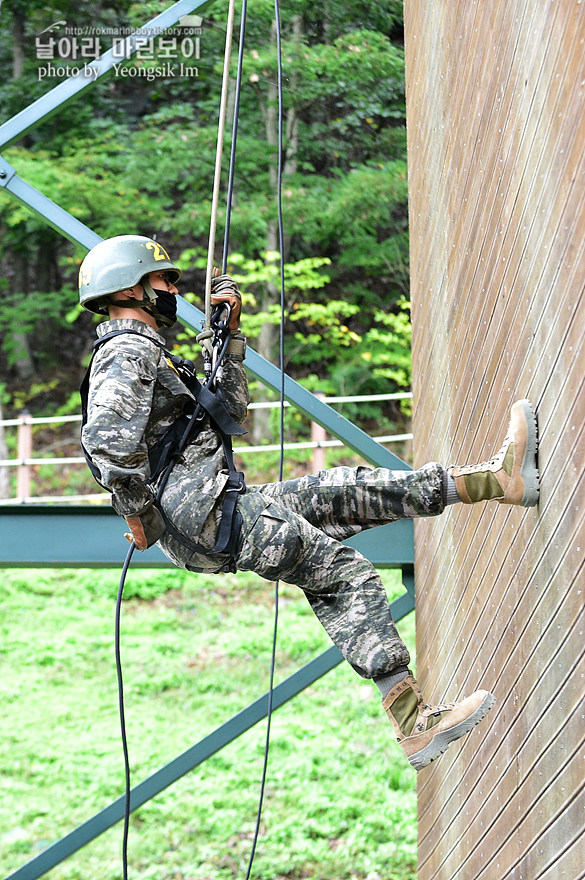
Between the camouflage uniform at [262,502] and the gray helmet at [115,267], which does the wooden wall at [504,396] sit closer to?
the camouflage uniform at [262,502]

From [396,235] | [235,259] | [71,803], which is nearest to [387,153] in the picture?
[396,235]

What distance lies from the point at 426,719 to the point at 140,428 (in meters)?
1.30

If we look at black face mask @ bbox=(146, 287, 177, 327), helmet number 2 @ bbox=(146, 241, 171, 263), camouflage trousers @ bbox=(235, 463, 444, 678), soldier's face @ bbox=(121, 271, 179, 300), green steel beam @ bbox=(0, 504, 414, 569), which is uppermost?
helmet number 2 @ bbox=(146, 241, 171, 263)

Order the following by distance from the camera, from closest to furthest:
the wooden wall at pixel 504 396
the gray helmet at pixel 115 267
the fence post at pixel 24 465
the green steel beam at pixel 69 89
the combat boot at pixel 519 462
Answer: the wooden wall at pixel 504 396 → the combat boot at pixel 519 462 → the gray helmet at pixel 115 267 → the green steel beam at pixel 69 89 → the fence post at pixel 24 465

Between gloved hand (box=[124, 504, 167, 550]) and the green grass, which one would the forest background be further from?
gloved hand (box=[124, 504, 167, 550])

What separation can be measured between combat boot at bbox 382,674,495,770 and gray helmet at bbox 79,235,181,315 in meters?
1.69

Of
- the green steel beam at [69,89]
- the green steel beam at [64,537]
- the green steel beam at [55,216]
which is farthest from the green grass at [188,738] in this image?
the green steel beam at [69,89]

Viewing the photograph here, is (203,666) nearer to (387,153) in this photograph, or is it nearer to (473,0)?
(387,153)

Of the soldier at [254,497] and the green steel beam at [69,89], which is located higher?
the green steel beam at [69,89]

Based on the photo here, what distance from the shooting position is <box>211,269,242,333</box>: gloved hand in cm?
400

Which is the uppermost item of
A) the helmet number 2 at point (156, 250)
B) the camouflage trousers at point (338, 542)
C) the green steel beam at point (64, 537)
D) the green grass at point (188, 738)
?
the helmet number 2 at point (156, 250)

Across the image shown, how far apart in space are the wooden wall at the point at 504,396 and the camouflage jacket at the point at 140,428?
3.33 feet

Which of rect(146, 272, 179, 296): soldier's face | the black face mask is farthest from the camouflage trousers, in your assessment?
rect(146, 272, 179, 296): soldier's face

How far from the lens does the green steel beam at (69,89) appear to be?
585 centimetres
